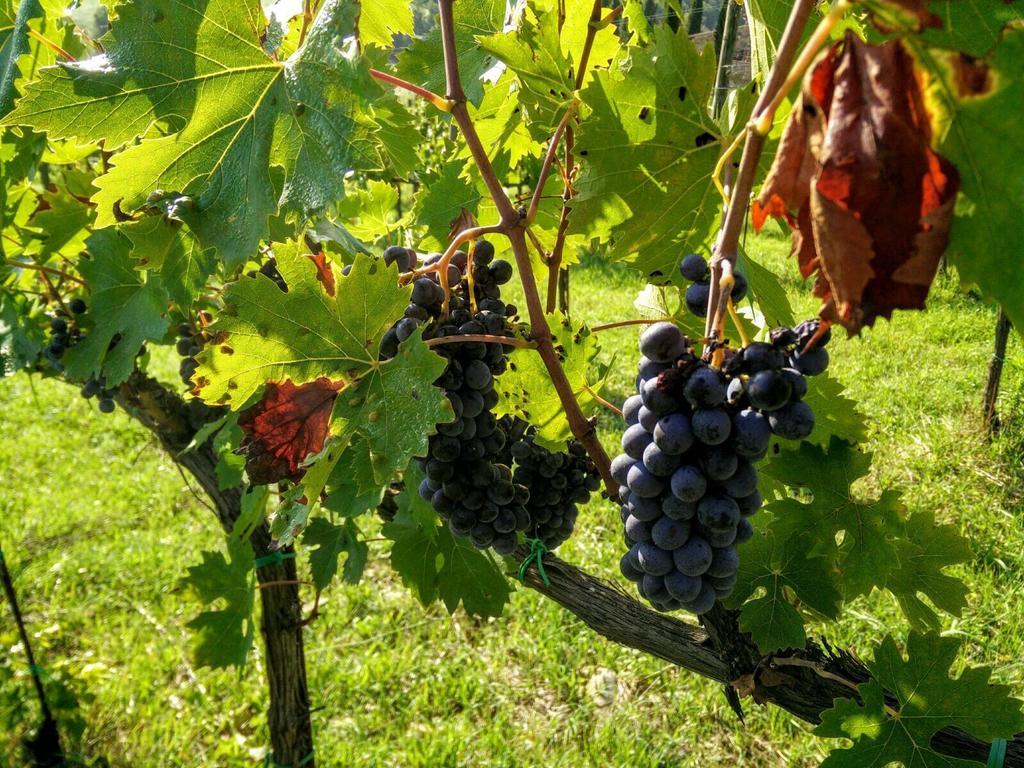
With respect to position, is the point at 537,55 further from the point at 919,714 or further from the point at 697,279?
the point at 919,714

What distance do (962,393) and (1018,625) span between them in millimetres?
2034

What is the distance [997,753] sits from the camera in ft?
3.88

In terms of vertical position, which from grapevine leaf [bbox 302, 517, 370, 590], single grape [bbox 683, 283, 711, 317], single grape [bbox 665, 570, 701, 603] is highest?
single grape [bbox 683, 283, 711, 317]

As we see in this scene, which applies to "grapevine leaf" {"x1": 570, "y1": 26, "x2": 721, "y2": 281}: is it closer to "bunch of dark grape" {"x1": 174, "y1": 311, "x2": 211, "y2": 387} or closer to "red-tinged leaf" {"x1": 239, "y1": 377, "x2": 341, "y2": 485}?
"red-tinged leaf" {"x1": 239, "y1": 377, "x2": 341, "y2": 485}

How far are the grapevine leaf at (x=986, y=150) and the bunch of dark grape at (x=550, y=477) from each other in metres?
0.85

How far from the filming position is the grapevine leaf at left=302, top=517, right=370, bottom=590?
1974mm

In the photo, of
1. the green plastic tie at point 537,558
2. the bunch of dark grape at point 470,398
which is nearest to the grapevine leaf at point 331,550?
the green plastic tie at point 537,558

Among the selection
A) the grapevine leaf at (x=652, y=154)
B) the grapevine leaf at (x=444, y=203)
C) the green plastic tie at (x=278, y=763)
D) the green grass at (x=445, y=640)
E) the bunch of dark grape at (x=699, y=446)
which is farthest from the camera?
the green grass at (x=445, y=640)

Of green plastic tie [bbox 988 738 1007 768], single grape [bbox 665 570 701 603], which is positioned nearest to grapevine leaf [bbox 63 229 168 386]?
single grape [bbox 665 570 701 603]

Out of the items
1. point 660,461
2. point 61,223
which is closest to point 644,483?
point 660,461

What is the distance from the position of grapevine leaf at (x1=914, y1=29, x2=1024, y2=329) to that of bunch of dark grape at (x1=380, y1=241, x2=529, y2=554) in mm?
651

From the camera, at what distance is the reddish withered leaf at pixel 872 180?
1.88ft

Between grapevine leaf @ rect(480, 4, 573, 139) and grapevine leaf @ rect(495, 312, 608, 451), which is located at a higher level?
grapevine leaf @ rect(480, 4, 573, 139)

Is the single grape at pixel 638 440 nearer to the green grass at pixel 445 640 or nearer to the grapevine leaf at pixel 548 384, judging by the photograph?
the grapevine leaf at pixel 548 384
